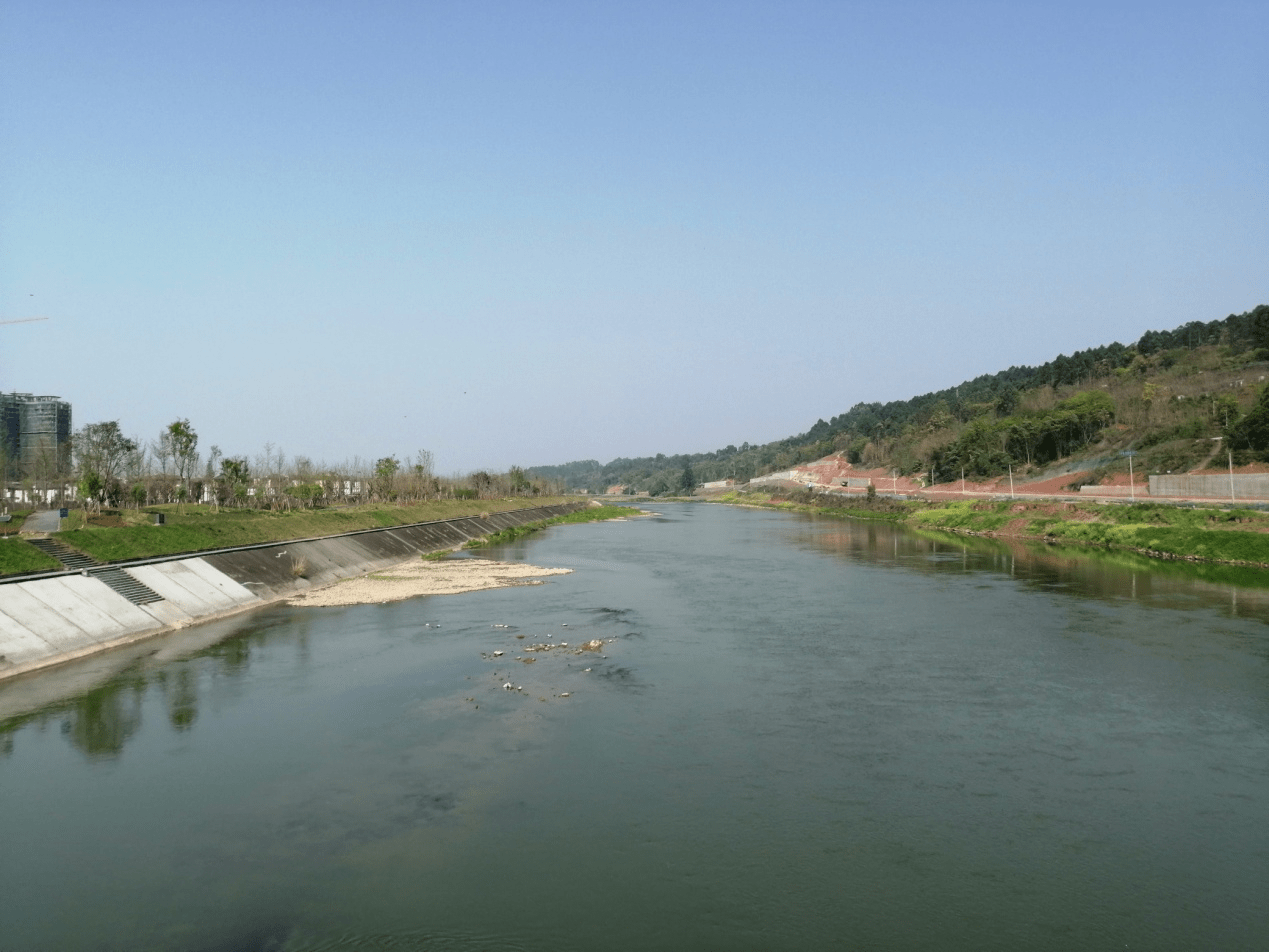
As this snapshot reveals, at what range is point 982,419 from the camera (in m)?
127

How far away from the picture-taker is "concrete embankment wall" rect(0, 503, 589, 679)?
80.5 feet

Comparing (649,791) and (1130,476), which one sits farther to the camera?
(1130,476)

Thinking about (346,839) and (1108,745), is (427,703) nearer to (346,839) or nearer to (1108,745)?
(346,839)

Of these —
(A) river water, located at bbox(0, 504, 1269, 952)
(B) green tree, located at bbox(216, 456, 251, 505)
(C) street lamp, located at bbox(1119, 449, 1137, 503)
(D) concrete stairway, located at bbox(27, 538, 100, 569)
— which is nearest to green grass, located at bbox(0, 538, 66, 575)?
(D) concrete stairway, located at bbox(27, 538, 100, 569)

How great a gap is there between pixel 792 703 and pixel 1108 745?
676 cm

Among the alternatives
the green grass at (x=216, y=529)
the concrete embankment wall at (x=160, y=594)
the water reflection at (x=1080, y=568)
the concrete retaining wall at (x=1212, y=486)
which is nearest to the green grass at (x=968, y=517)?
the water reflection at (x=1080, y=568)

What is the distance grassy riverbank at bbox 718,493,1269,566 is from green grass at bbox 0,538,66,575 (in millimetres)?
55626

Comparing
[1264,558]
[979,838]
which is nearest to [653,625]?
[979,838]

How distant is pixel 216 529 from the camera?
134ft

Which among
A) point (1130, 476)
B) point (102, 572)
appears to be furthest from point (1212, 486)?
point (102, 572)

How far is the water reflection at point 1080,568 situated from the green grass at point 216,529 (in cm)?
3503

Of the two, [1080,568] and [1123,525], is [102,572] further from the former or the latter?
[1123,525]

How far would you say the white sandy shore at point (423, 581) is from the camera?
37.9 meters

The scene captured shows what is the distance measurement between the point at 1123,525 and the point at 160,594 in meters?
57.7
